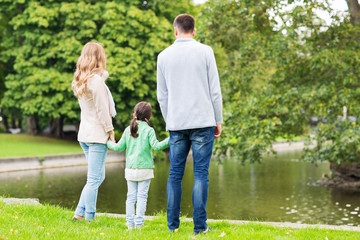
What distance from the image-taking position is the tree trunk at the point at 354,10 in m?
14.2

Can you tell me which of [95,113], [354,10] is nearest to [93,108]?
[95,113]

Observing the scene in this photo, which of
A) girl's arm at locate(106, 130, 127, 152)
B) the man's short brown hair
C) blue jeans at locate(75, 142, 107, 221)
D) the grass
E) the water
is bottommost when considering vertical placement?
the water

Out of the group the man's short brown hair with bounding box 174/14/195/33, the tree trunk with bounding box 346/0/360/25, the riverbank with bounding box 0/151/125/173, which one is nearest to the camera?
the man's short brown hair with bounding box 174/14/195/33

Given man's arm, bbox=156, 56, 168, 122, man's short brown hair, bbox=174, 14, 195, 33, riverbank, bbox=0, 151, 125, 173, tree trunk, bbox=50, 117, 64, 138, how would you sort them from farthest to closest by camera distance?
tree trunk, bbox=50, 117, 64, 138, riverbank, bbox=0, 151, 125, 173, man's arm, bbox=156, 56, 168, 122, man's short brown hair, bbox=174, 14, 195, 33

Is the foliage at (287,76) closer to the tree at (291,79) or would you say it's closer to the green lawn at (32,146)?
the tree at (291,79)

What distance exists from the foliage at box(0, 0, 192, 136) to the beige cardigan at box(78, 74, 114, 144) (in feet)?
64.5

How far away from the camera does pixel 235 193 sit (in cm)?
1501

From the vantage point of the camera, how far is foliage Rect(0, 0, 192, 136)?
25891mm

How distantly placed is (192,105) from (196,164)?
592 mm

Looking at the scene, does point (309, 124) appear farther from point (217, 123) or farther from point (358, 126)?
point (217, 123)

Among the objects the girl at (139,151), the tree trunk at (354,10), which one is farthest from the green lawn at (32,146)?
the girl at (139,151)

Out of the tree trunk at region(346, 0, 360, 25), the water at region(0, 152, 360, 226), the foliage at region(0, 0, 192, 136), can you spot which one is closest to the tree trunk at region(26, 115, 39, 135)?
the foliage at region(0, 0, 192, 136)

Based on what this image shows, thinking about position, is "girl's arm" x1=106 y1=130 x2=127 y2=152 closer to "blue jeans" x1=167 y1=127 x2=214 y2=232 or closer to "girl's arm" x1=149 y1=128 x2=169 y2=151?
"girl's arm" x1=149 y1=128 x2=169 y2=151

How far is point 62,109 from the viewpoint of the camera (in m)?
26.7
